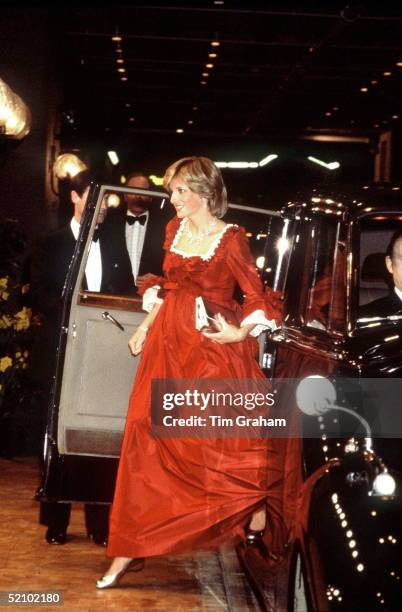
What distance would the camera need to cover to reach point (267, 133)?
2553 centimetres

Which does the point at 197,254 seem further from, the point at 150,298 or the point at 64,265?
the point at 64,265

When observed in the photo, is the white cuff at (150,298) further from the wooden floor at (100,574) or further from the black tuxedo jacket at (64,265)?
the wooden floor at (100,574)

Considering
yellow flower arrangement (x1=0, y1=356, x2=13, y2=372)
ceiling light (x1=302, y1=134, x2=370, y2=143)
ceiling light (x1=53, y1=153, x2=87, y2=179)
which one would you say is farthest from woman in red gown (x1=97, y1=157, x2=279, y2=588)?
ceiling light (x1=302, y1=134, x2=370, y2=143)

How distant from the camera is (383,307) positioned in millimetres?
3770

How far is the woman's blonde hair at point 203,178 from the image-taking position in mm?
4992

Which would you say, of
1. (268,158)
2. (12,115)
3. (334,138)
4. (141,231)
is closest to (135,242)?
(141,231)

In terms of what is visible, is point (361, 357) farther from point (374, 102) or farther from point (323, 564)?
point (374, 102)

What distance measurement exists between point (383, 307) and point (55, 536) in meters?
2.93

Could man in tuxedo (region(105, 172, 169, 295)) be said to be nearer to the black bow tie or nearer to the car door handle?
the black bow tie

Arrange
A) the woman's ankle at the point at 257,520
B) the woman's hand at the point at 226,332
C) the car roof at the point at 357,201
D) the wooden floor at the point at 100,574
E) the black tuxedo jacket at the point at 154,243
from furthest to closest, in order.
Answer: the black tuxedo jacket at the point at 154,243, the wooden floor at the point at 100,574, the woman's hand at the point at 226,332, the woman's ankle at the point at 257,520, the car roof at the point at 357,201

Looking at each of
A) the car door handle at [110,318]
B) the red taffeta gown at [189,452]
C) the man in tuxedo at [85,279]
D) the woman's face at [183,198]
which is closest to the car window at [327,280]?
the red taffeta gown at [189,452]

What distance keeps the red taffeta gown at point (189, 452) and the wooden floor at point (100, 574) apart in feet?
0.91

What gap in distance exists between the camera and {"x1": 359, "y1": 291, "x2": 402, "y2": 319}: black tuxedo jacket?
3629 millimetres

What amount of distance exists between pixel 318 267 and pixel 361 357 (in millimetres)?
751
